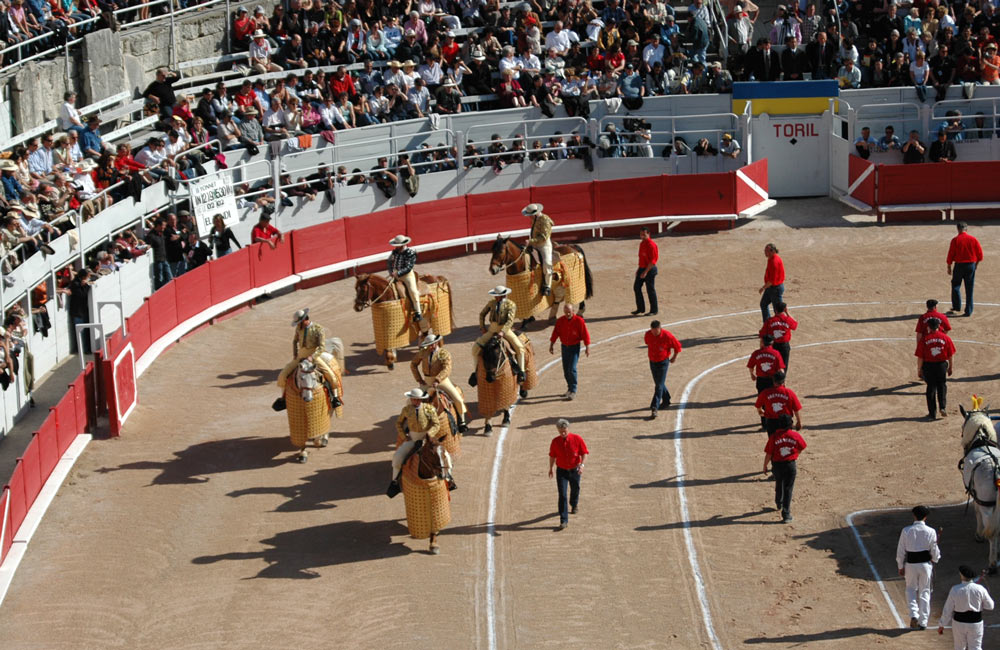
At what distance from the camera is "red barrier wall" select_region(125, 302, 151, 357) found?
25516 millimetres

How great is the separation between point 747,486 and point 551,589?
3997 millimetres

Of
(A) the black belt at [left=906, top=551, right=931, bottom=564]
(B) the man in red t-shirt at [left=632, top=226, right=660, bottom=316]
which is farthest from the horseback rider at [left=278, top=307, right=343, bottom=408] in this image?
(A) the black belt at [left=906, top=551, right=931, bottom=564]

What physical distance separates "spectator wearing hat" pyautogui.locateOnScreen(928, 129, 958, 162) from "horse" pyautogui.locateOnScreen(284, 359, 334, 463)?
760 inches

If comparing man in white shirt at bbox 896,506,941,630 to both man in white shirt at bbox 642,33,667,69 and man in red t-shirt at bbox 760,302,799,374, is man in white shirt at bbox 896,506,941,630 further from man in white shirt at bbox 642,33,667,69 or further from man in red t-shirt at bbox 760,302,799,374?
man in white shirt at bbox 642,33,667,69

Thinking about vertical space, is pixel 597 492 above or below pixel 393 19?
below

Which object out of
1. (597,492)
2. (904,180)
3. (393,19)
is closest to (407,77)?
(393,19)

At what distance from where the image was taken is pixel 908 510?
65.7 ft

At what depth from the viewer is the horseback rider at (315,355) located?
21.8 m

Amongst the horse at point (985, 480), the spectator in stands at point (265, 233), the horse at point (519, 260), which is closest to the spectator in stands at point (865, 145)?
the horse at point (519, 260)

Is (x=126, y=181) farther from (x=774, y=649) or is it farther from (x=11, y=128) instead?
(x=774, y=649)

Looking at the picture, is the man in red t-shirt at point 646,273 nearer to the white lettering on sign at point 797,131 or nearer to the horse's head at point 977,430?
the horse's head at point 977,430

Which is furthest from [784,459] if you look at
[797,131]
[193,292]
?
[797,131]

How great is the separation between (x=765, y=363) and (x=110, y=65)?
17941 mm

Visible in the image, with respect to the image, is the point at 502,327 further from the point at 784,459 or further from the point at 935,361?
the point at 935,361
